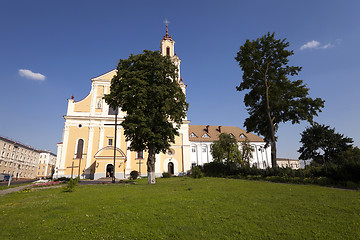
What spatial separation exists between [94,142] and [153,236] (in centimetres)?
3778

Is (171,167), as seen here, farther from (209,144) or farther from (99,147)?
(99,147)

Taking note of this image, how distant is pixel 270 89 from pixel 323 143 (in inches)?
1293

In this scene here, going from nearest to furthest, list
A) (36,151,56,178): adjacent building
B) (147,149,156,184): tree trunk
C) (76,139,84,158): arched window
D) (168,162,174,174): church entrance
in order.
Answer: (147,149,156,184): tree trunk, (76,139,84,158): arched window, (168,162,174,174): church entrance, (36,151,56,178): adjacent building

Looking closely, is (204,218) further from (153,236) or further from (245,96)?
(245,96)

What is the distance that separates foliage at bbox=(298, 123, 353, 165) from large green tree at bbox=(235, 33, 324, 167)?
1093 inches

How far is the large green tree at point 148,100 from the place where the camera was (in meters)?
18.6

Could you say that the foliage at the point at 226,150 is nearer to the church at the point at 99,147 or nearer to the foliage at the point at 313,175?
the foliage at the point at 313,175

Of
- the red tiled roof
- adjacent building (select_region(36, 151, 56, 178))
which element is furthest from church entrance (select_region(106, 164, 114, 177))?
adjacent building (select_region(36, 151, 56, 178))

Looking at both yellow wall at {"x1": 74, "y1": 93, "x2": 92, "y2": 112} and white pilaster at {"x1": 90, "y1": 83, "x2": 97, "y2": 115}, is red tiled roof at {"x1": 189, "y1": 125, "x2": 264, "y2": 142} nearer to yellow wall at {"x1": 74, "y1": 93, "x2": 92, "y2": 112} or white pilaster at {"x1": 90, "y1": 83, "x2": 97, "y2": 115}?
white pilaster at {"x1": 90, "y1": 83, "x2": 97, "y2": 115}

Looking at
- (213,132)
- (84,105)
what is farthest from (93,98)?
(213,132)

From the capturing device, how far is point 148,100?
1944 centimetres

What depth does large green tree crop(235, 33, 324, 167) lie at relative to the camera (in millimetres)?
21073

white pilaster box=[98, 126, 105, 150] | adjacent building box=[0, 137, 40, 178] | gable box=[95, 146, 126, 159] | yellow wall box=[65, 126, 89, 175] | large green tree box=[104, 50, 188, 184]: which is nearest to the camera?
large green tree box=[104, 50, 188, 184]

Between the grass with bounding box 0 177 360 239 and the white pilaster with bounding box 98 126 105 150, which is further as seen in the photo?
the white pilaster with bounding box 98 126 105 150
